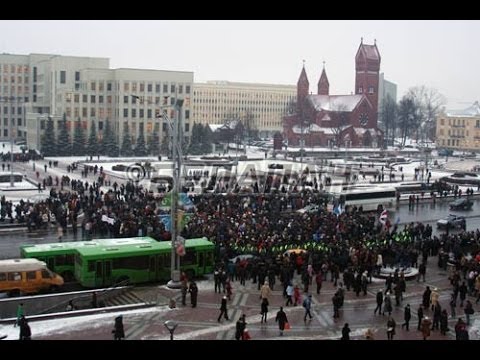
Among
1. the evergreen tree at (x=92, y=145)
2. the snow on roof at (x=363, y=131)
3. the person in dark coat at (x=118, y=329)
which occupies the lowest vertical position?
the person in dark coat at (x=118, y=329)

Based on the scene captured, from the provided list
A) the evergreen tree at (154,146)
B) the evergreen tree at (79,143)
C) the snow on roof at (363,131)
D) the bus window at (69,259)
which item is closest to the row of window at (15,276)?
the bus window at (69,259)

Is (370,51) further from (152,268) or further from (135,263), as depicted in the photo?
(135,263)

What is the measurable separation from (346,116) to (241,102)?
7575cm

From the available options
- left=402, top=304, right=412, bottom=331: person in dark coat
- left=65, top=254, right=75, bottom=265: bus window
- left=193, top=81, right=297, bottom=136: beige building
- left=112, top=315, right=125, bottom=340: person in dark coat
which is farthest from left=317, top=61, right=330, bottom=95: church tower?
left=112, top=315, right=125, bottom=340: person in dark coat

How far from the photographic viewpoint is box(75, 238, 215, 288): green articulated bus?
19453 millimetres

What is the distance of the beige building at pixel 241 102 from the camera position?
175m

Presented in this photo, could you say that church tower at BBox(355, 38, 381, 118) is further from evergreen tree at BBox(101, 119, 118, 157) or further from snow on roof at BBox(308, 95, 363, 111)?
evergreen tree at BBox(101, 119, 118, 157)

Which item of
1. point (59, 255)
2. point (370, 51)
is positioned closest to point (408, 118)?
Result: point (370, 51)

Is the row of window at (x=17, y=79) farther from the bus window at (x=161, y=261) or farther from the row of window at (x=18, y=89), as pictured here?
the bus window at (x=161, y=261)

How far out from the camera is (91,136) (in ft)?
250

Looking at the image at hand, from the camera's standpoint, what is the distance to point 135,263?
2005cm

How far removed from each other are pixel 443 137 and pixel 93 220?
90.0 metres
